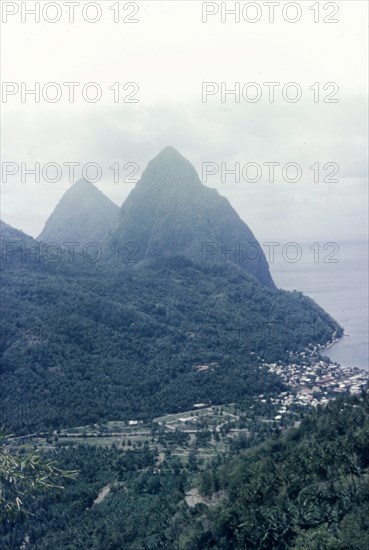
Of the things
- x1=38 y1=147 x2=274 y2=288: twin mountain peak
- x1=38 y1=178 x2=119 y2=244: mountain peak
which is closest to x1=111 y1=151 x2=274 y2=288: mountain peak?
x1=38 y1=147 x2=274 y2=288: twin mountain peak

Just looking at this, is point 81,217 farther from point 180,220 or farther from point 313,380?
point 313,380

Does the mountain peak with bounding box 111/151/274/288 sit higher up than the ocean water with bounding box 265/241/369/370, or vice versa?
the mountain peak with bounding box 111/151/274/288

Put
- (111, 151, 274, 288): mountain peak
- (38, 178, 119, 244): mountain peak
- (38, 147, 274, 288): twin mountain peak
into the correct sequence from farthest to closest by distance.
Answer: (38, 178, 119, 244): mountain peak
(111, 151, 274, 288): mountain peak
(38, 147, 274, 288): twin mountain peak

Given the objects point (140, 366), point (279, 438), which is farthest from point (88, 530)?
point (140, 366)

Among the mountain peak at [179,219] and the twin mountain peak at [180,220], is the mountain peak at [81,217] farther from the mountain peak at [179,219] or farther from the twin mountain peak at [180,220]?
the mountain peak at [179,219]

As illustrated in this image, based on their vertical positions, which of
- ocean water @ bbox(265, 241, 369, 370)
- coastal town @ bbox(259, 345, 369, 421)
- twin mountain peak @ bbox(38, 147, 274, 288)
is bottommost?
coastal town @ bbox(259, 345, 369, 421)

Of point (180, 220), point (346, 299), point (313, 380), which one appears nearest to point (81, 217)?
point (180, 220)

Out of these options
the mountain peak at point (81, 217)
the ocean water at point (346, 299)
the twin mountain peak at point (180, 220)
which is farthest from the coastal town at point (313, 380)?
the mountain peak at point (81, 217)

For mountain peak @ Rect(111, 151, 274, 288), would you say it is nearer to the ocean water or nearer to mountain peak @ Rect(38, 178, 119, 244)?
the ocean water

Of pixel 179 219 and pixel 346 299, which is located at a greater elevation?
pixel 179 219

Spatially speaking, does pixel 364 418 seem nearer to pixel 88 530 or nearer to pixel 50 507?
pixel 88 530

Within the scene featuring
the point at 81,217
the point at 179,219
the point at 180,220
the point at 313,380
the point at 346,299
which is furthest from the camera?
the point at 81,217
